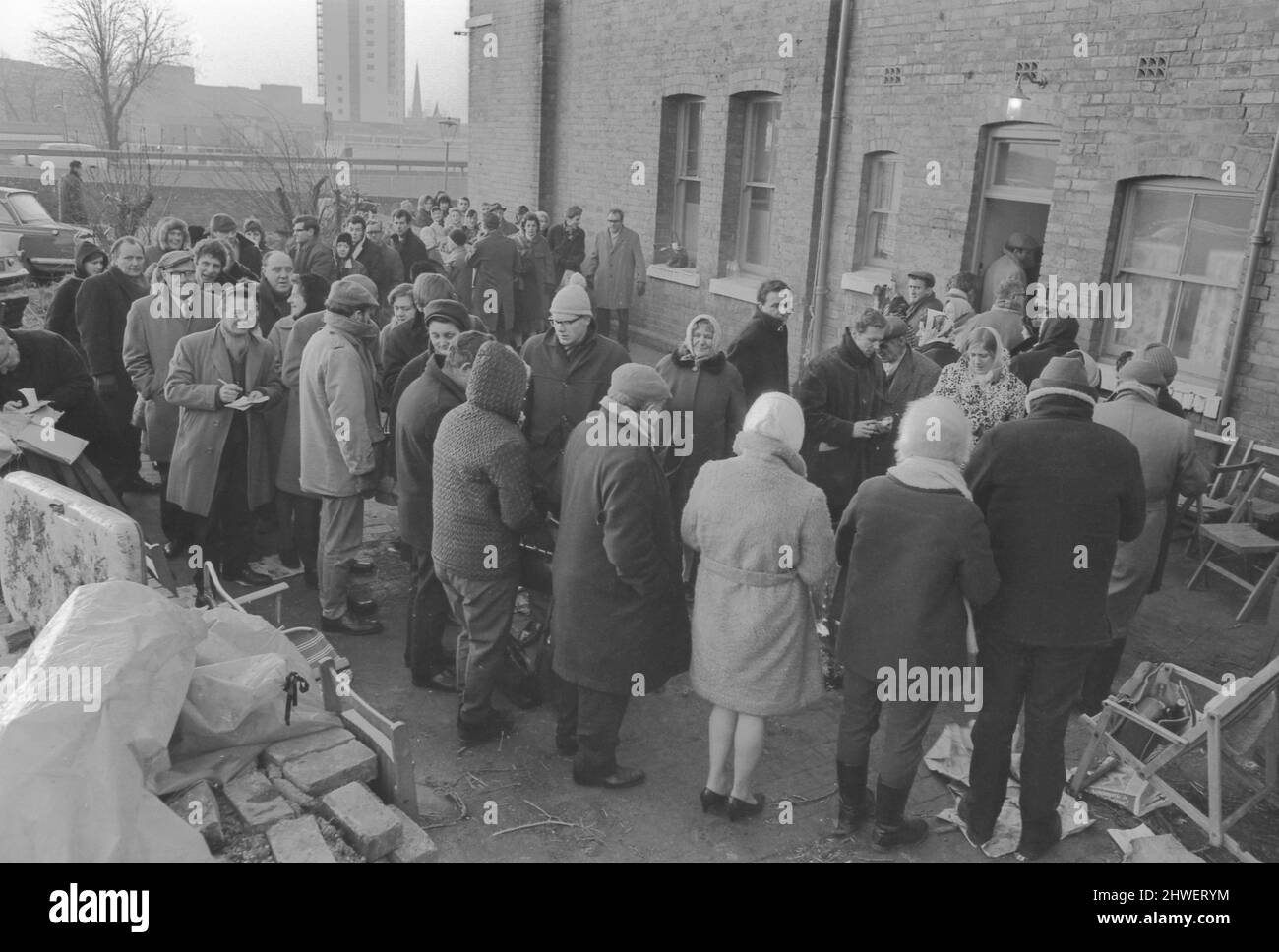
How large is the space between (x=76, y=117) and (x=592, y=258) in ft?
215

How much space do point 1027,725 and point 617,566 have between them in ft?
5.88

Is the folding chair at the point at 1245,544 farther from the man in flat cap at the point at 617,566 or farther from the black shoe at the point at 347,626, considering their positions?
the black shoe at the point at 347,626

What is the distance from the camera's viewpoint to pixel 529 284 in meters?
12.2

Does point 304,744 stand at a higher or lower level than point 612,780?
higher

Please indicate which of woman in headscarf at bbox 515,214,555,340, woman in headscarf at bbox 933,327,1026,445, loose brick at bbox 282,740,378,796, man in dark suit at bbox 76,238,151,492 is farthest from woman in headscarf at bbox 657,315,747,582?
woman in headscarf at bbox 515,214,555,340

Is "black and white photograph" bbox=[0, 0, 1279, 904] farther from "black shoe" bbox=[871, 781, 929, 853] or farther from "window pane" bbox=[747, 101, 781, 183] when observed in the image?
"window pane" bbox=[747, 101, 781, 183]

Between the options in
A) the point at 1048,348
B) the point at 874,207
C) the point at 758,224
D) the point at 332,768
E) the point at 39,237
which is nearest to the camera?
the point at 332,768

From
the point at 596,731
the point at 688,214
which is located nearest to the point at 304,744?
the point at 596,731

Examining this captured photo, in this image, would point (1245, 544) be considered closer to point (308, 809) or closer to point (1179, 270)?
point (1179, 270)

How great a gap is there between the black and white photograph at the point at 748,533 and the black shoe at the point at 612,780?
28mm

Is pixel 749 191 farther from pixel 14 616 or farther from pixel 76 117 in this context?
pixel 76 117

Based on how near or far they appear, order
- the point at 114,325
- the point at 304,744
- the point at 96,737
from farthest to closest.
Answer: the point at 114,325, the point at 304,744, the point at 96,737

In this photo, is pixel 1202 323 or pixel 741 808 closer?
pixel 741 808

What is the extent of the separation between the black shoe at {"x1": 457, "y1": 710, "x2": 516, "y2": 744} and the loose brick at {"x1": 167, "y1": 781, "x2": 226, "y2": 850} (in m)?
1.69
